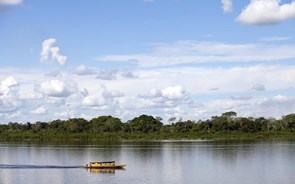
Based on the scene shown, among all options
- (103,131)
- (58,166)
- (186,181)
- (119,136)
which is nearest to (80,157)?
(58,166)

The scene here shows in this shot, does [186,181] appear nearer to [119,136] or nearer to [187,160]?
[187,160]

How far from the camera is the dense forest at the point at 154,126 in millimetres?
130125

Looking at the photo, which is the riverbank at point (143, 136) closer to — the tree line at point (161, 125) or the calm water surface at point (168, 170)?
the tree line at point (161, 125)

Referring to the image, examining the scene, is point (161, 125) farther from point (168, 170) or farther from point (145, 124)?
point (168, 170)

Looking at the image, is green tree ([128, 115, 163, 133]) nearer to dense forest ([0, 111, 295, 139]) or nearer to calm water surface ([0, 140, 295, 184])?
dense forest ([0, 111, 295, 139])

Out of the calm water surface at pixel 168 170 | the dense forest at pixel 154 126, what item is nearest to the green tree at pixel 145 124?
the dense forest at pixel 154 126

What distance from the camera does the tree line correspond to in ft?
427

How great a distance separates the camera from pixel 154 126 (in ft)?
464

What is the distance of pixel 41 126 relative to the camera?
148500mm

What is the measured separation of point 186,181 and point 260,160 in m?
18.9

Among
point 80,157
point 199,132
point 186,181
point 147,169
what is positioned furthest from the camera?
point 199,132

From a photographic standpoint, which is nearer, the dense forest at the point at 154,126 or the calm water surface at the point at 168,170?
the calm water surface at the point at 168,170

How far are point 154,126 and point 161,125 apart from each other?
7.33 m

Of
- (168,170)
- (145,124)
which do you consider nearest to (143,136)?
(145,124)
